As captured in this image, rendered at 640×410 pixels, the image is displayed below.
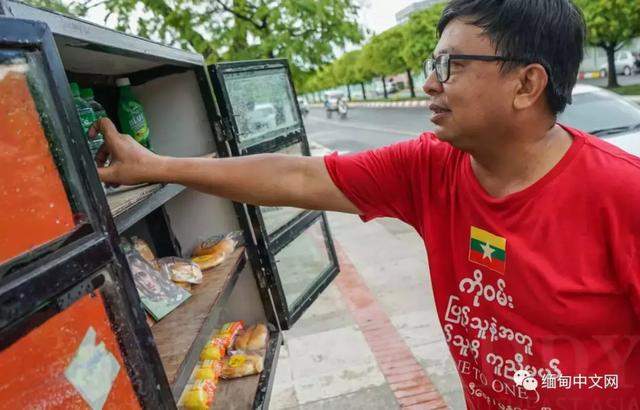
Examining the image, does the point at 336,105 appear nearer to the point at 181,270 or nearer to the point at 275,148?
the point at 275,148

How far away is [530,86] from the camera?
1.37 metres

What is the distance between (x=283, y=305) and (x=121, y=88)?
1296 millimetres

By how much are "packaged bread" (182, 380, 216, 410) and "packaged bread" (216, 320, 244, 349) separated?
0.40 m

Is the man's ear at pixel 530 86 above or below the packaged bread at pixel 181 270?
above

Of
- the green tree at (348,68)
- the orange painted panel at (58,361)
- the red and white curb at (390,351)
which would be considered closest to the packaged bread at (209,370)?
the orange painted panel at (58,361)

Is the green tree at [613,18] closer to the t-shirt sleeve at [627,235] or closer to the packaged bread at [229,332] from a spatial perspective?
the packaged bread at [229,332]

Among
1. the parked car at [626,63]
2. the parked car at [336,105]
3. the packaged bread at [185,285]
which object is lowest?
the parked car at [626,63]

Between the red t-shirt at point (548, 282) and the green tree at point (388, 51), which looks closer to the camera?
the red t-shirt at point (548, 282)

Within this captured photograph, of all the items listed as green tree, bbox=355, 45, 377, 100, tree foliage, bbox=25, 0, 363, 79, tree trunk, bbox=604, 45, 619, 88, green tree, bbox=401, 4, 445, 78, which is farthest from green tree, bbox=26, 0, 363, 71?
green tree, bbox=355, 45, 377, 100

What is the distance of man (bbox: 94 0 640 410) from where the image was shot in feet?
4.09

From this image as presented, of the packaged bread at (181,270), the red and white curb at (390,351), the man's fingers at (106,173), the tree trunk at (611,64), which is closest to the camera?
the man's fingers at (106,173)

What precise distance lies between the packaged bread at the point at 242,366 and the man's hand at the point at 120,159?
3.73 ft

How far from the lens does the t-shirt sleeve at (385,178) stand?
1688mm

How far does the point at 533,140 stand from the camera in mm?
1399
